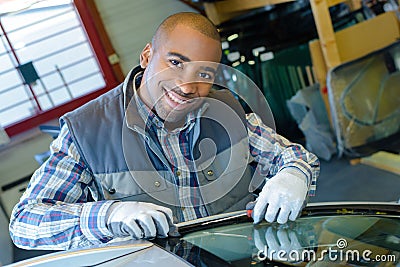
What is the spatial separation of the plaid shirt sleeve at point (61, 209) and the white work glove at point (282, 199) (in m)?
0.35

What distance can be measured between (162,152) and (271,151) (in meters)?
0.31

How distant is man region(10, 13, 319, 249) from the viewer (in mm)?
1234

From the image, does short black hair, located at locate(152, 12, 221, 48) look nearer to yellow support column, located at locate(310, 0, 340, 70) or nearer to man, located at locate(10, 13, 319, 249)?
man, located at locate(10, 13, 319, 249)

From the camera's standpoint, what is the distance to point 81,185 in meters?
1.33

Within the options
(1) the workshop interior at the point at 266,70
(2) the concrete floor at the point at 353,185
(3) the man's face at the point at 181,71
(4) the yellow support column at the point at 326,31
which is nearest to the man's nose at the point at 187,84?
(3) the man's face at the point at 181,71

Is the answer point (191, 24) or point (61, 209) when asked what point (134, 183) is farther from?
point (191, 24)

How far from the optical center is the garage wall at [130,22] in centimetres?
372

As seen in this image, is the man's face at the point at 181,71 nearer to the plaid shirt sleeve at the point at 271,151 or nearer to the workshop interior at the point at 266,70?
the plaid shirt sleeve at the point at 271,151

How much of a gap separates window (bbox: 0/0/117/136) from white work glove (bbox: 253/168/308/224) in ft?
9.34

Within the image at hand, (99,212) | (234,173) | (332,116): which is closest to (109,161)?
(99,212)

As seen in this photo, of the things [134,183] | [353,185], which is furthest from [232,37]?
[134,183]

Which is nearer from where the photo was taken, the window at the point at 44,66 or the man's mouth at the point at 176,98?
the man's mouth at the point at 176,98

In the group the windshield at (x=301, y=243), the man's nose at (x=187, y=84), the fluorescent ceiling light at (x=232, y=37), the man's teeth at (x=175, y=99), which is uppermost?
the man's nose at (x=187, y=84)

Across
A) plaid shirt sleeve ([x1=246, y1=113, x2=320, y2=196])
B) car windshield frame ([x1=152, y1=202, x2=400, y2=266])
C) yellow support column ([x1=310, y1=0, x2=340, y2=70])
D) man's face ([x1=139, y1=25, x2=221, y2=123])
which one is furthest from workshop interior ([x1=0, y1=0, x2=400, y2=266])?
car windshield frame ([x1=152, y1=202, x2=400, y2=266])
